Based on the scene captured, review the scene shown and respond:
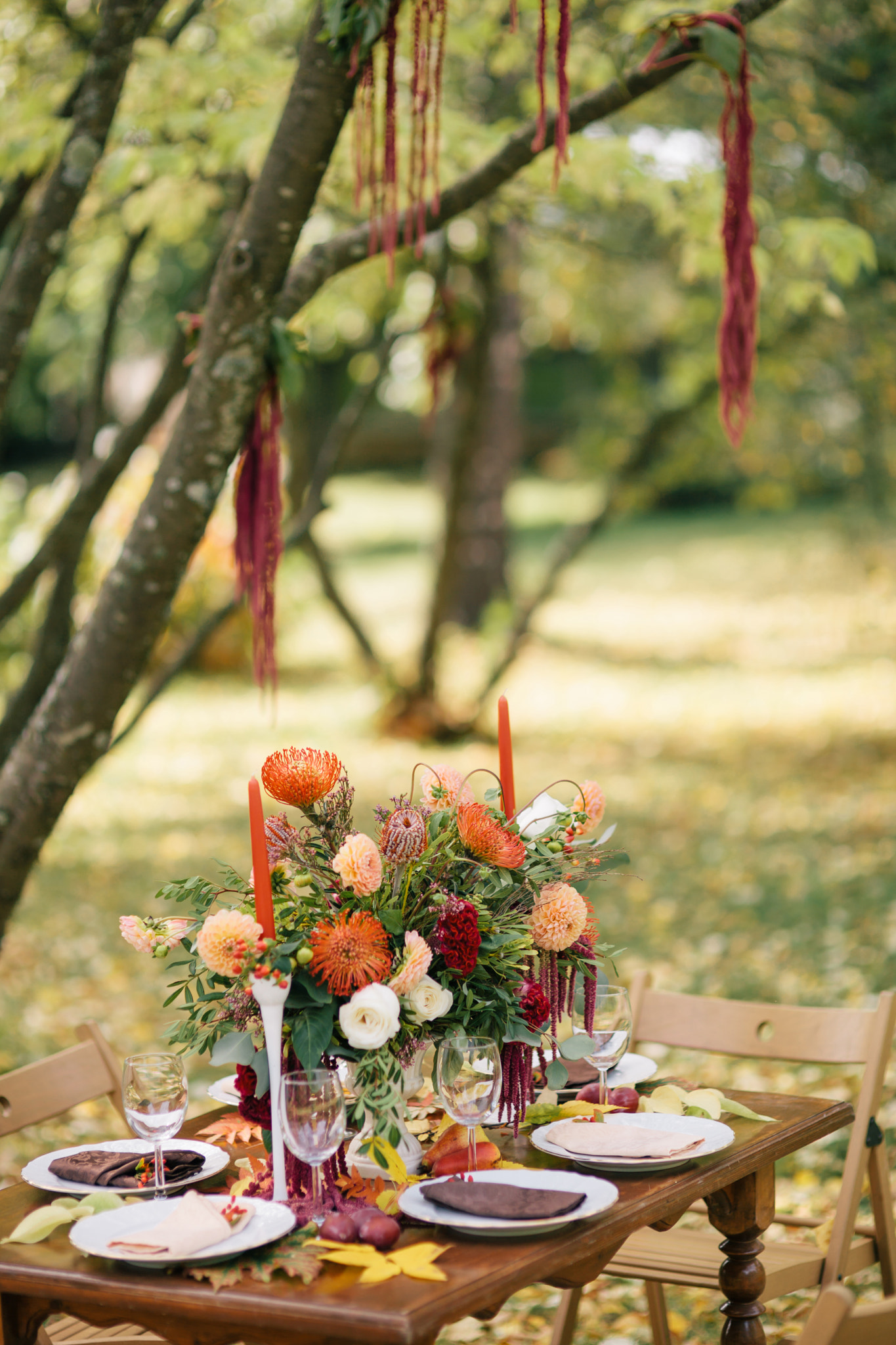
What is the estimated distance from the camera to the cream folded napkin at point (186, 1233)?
6.78 feet

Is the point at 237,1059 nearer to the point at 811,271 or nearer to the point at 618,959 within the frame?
the point at 618,959

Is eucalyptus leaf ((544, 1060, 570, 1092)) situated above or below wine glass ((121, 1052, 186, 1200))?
below

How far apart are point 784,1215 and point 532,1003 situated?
4.52 feet

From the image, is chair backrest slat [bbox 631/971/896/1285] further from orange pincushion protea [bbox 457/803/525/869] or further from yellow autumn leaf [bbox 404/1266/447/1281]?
yellow autumn leaf [bbox 404/1266/447/1281]

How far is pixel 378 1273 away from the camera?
202cm

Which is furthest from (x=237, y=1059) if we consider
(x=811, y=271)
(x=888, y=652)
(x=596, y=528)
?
(x=888, y=652)

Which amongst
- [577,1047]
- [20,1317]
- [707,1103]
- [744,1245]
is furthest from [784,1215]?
[20,1317]

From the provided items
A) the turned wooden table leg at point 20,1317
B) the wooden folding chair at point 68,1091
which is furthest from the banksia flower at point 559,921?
the wooden folding chair at point 68,1091

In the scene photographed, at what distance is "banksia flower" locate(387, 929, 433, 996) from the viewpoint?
7.46 ft

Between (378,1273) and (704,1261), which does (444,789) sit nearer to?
(378,1273)

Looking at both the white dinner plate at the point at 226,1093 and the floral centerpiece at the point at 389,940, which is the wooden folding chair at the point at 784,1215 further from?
the white dinner plate at the point at 226,1093

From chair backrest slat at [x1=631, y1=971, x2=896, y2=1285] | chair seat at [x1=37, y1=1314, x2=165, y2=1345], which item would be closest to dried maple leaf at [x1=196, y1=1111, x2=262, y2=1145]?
chair seat at [x1=37, y1=1314, x2=165, y2=1345]

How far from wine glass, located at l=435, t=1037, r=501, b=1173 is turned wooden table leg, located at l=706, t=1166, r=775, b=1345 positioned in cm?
64

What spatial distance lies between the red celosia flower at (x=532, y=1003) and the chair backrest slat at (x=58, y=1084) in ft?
3.47
